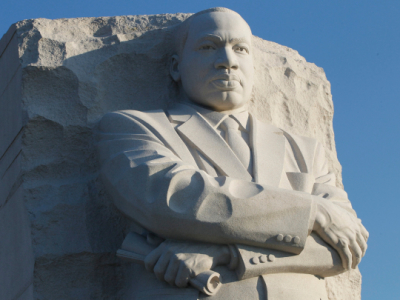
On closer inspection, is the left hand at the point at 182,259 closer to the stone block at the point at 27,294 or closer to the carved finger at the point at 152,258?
the carved finger at the point at 152,258

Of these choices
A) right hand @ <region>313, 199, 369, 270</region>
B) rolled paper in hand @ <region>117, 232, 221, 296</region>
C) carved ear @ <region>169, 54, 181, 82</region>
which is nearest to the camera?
rolled paper in hand @ <region>117, 232, 221, 296</region>

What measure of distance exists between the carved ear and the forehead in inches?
10.7

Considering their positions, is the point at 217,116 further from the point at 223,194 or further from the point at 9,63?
the point at 9,63

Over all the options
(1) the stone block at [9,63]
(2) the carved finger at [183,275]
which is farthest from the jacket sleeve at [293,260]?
(1) the stone block at [9,63]

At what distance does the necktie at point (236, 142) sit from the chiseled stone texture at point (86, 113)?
2.38 feet

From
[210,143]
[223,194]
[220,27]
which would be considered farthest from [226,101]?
[223,194]

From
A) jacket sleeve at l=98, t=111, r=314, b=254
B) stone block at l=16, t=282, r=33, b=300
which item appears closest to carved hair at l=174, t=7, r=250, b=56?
jacket sleeve at l=98, t=111, r=314, b=254

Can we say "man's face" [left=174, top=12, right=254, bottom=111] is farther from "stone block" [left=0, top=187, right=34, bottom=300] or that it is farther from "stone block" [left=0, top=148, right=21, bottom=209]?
"stone block" [left=0, top=187, right=34, bottom=300]

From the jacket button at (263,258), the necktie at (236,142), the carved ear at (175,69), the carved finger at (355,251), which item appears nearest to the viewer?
the jacket button at (263,258)

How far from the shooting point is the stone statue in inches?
167

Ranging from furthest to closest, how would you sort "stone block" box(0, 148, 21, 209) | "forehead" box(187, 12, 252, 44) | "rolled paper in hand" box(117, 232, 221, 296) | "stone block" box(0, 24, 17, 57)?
"stone block" box(0, 24, 17, 57) → "stone block" box(0, 148, 21, 209) → "forehead" box(187, 12, 252, 44) → "rolled paper in hand" box(117, 232, 221, 296)

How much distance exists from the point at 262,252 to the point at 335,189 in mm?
912

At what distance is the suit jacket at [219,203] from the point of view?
13.9 feet

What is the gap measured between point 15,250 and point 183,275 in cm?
160
